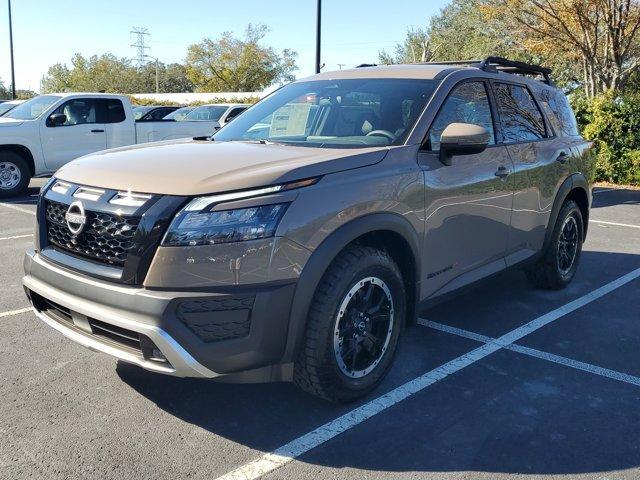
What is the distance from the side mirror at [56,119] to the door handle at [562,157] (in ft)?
30.8

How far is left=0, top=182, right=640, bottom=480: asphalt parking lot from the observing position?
9.43 feet

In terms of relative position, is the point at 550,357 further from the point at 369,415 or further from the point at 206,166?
the point at 206,166

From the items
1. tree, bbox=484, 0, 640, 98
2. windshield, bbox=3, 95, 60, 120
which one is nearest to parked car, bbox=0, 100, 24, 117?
windshield, bbox=3, 95, 60, 120

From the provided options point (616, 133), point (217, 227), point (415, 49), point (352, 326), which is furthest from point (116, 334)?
point (415, 49)

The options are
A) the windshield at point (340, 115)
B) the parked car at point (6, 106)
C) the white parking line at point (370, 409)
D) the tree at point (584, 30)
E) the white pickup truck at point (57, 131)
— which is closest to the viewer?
the white parking line at point (370, 409)

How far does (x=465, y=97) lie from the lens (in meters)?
4.27

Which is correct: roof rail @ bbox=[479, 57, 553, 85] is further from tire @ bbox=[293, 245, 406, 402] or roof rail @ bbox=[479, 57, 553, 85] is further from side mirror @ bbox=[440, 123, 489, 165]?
tire @ bbox=[293, 245, 406, 402]

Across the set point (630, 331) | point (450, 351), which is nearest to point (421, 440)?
point (450, 351)

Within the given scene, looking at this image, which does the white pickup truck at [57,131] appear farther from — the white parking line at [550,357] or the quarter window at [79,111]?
the white parking line at [550,357]

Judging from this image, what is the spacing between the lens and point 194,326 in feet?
9.05

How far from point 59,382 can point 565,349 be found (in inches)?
131

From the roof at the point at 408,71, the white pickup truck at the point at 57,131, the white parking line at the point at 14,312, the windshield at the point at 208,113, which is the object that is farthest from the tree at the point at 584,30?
the white parking line at the point at 14,312

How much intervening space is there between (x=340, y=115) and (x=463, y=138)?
2.92 feet

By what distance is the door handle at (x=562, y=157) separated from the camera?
5.28 metres
